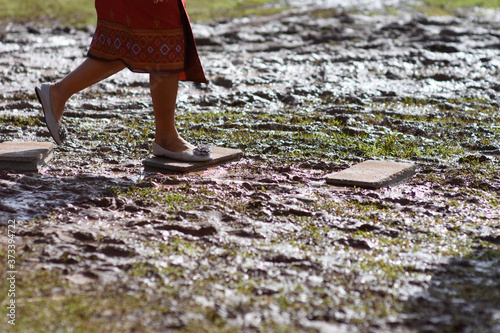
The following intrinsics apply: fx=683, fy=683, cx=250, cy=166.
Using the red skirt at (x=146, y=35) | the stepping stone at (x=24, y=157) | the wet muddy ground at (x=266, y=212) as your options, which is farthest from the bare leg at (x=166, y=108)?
the stepping stone at (x=24, y=157)

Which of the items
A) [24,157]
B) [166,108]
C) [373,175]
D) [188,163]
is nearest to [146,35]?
[166,108]

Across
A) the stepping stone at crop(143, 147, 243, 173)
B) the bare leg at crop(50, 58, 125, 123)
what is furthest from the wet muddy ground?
the bare leg at crop(50, 58, 125, 123)

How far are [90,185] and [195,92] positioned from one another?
2816mm

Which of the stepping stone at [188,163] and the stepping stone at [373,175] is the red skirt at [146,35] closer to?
the stepping stone at [188,163]

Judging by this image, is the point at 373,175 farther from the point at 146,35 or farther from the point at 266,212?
the point at 146,35

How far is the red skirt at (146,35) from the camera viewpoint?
379 cm

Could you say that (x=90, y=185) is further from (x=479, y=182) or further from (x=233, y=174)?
(x=479, y=182)

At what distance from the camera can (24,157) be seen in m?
3.89

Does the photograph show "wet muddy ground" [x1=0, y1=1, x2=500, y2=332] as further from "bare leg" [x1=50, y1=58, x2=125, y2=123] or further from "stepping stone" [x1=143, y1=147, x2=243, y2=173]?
"bare leg" [x1=50, y1=58, x2=125, y2=123]

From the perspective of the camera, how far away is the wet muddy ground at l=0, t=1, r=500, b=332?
2.28 metres

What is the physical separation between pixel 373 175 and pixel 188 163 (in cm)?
107

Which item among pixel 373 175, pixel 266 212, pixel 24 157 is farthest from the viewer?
pixel 24 157

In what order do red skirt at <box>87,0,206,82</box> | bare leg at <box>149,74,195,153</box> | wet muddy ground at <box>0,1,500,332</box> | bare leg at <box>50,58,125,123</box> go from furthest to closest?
bare leg at <box>50,58,125,123</box>
bare leg at <box>149,74,195,153</box>
red skirt at <box>87,0,206,82</box>
wet muddy ground at <box>0,1,500,332</box>

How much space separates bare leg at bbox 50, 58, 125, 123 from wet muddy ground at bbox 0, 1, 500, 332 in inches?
14.9
